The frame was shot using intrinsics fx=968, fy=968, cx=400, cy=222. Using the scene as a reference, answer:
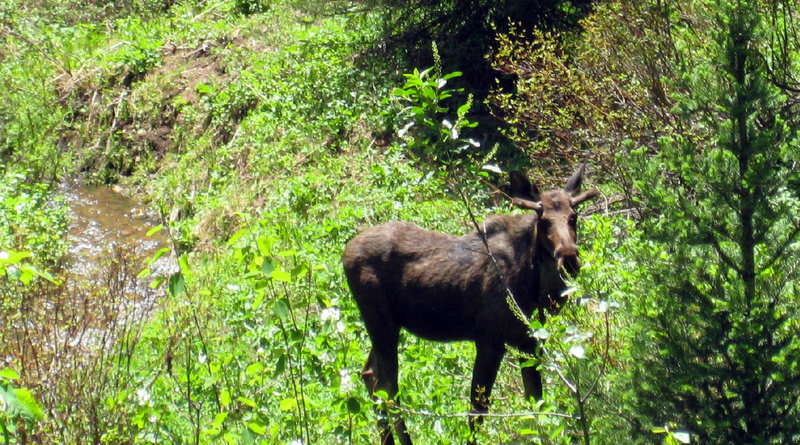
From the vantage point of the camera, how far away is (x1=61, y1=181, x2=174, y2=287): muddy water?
12508 millimetres

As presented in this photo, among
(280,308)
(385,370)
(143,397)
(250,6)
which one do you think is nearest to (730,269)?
(280,308)

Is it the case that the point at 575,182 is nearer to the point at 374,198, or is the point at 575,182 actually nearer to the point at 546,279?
the point at 546,279

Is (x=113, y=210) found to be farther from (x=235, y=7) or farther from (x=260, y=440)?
(x=260, y=440)

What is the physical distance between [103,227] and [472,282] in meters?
8.95

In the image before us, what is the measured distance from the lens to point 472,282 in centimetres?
619

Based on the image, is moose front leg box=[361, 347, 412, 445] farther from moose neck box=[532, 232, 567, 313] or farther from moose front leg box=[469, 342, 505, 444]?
moose neck box=[532, 232, 567, 313]

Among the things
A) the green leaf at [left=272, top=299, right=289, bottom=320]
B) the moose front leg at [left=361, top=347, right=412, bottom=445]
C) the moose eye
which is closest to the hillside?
the green leaf at [left=272, top=299, right=289, bottom=320]

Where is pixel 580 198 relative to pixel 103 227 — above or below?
above

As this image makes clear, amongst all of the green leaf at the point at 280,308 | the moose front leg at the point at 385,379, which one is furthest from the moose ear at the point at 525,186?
the green leaf at the point at 280,308

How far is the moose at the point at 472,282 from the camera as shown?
5.89 m

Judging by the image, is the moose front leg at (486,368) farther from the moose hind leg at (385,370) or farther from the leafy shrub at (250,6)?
the leafy shrub at (250,6)

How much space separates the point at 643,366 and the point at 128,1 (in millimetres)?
17630

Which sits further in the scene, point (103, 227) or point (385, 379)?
point (103, 227)

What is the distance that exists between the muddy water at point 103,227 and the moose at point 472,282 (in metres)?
6.13
